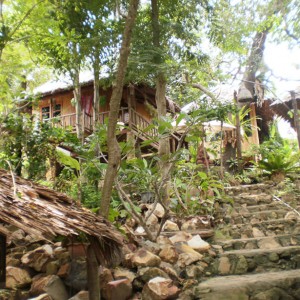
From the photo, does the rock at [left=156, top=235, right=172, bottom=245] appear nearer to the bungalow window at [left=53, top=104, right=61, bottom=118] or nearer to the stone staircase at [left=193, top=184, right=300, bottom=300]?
the stone staircase at [left=193, top=184, right=300, bottom=300]

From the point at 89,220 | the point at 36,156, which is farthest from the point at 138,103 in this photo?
the point at 89,220

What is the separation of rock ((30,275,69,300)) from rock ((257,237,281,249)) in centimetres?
289

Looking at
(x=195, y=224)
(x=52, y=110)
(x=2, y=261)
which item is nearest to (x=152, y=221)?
(x=195, y=224)

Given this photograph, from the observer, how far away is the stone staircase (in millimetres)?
3561

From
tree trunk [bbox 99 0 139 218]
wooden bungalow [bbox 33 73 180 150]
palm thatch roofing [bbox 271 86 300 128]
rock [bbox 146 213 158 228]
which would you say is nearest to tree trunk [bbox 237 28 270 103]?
palm thatch roofing [bbox 271 86 300 128]

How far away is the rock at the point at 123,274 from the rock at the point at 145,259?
5.4 inches

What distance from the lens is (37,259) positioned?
146 inches

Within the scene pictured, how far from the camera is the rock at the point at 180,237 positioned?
189 inches

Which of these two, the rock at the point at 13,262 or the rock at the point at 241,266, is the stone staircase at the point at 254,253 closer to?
the rock at the point at 241,266

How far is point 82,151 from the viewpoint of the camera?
4363 millimetres

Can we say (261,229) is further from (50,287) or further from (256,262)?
(50,287)

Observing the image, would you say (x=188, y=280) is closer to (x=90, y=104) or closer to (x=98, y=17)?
(x=98, y=17)

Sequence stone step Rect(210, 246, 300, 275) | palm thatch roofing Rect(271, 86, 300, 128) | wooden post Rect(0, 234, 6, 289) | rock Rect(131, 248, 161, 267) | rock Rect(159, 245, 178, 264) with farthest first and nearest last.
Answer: palm thatch roofing Rect(271, 86, 300, 128) < stone step Rect(210, 246, 300, 275) < rock Rect(159, 245, 178, 264) < rock Rect(131, 248, 161, 267) < wooden post Rect(0, 234, 6, 289)

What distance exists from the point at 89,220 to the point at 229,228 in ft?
11.5
